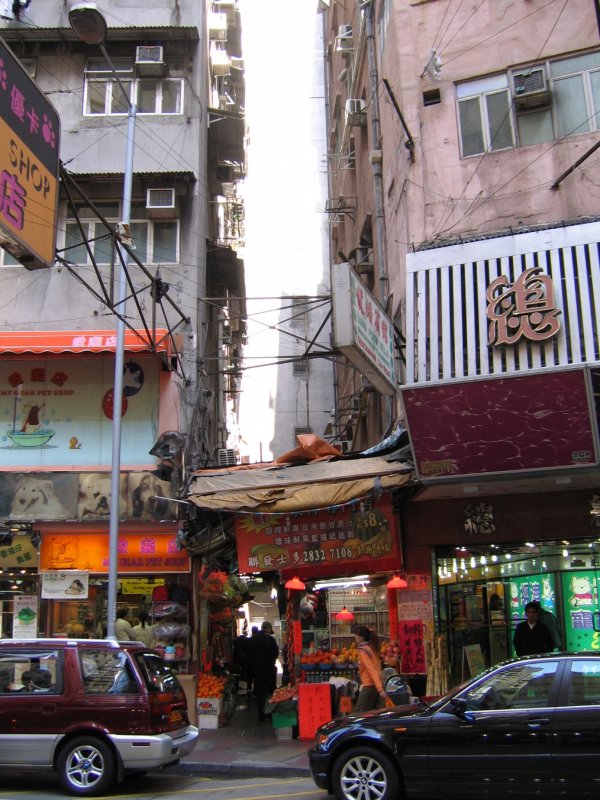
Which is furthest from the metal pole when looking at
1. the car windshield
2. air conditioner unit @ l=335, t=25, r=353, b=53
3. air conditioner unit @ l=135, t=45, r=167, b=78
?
air conditioner unit @ l=335, t=25, r=353, b=53

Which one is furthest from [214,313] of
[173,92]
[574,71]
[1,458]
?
[574,71]

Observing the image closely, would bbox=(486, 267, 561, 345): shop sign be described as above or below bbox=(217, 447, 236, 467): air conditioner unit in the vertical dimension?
above

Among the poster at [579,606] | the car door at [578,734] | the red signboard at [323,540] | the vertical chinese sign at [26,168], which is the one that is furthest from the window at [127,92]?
the car door at [578,734]

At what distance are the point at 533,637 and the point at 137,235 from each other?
38.9 ft

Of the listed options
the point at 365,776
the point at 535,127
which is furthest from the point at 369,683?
the point at 535,127

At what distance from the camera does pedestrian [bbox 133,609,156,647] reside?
44.3 ft

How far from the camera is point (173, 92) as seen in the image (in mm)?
17922

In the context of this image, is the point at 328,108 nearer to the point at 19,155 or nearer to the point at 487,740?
the point at 19,155

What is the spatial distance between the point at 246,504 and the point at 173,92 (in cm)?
1095

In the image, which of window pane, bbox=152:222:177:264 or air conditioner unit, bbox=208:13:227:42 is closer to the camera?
window pane, bbox=152:222:177:264

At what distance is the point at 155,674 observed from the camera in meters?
9.01

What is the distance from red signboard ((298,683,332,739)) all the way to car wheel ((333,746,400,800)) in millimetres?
4323

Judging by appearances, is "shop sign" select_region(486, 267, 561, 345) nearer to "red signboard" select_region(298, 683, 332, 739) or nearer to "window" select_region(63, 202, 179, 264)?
"red signboard" select_region(298, 683, 332, 739)

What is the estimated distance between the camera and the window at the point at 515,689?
267 inches
